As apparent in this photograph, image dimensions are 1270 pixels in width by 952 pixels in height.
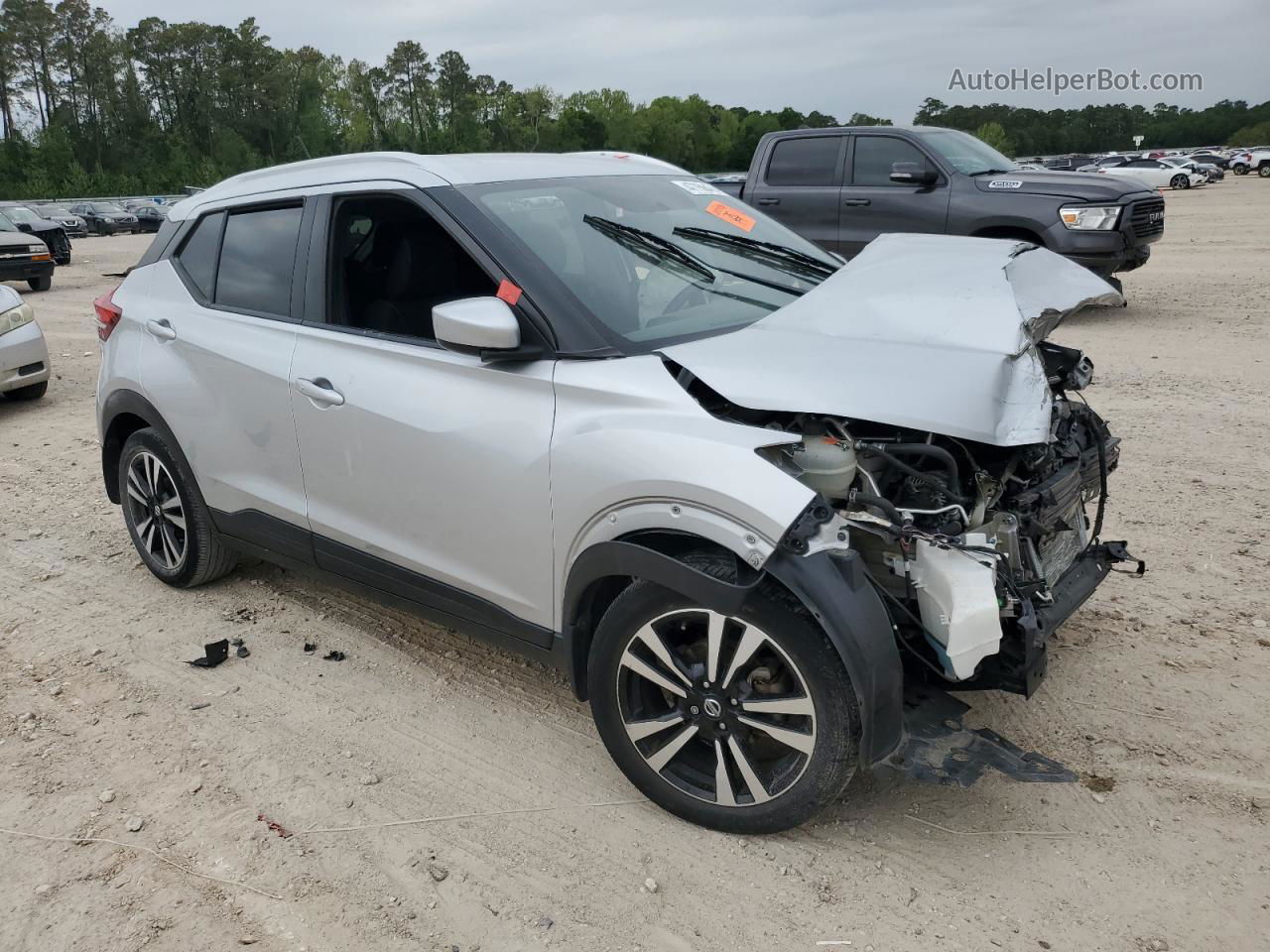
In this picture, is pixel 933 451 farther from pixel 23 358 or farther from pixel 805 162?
pixel 805 162

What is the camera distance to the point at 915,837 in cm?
288

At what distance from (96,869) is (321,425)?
155 cm

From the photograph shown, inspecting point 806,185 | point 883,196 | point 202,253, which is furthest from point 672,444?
point 806,185

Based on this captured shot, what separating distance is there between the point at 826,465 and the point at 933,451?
30 centimetres

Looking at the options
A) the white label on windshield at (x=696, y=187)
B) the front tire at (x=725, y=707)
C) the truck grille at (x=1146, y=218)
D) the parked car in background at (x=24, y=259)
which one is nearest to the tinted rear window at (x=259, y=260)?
the white label on windshield at (x=696, y=187)

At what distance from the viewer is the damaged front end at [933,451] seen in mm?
2621

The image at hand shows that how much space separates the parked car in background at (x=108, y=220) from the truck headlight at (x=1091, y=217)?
149ft

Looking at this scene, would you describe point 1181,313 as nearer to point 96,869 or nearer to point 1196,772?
point 1196,772

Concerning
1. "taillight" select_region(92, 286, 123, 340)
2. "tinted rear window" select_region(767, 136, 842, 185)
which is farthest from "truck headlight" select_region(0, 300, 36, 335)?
"tinted rear window" select_region(767, 136, 842, 185)

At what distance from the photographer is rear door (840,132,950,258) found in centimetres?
1005

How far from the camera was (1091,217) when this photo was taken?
9.88 meters

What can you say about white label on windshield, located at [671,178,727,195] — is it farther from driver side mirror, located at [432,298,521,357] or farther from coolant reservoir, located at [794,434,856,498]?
coolant reservoir, located at [794,434,856,498]

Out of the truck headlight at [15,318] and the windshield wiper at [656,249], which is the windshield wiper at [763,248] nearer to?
the windshield wiper at [656,249]

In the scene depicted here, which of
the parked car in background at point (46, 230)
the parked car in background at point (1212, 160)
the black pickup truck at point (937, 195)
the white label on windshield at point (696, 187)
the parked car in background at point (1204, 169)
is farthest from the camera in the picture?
the parked car in background at point (1212, 160)
